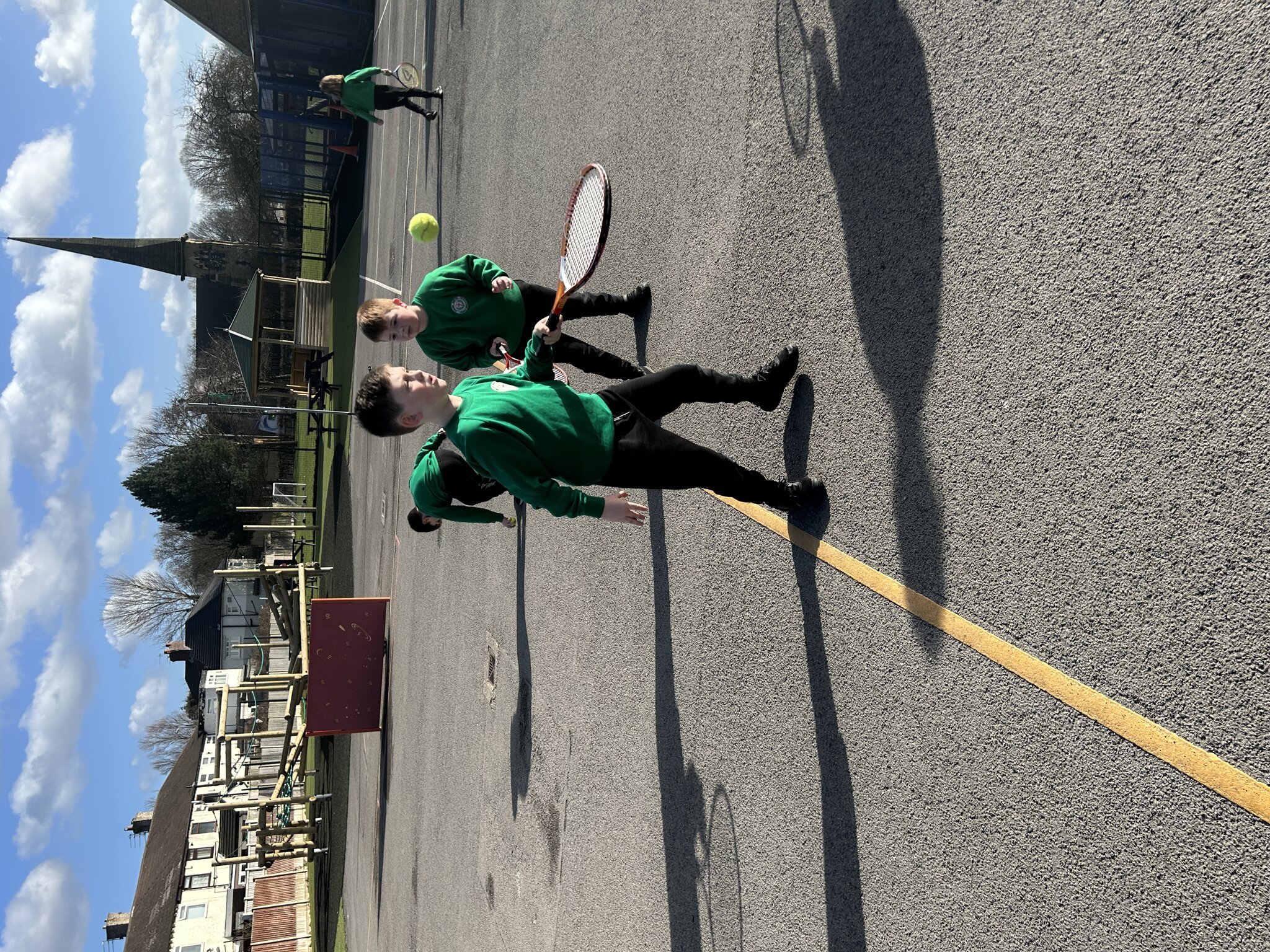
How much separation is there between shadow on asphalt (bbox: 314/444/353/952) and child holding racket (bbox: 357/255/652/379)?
14.8 metres

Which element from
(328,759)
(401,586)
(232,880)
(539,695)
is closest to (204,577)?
(232,880)

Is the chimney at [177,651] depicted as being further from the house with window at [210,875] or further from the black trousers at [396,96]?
the black trousers at [396,96]

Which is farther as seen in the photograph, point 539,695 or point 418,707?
point 418,707

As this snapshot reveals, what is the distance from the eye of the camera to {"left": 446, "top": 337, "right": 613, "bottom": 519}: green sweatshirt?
147 inches

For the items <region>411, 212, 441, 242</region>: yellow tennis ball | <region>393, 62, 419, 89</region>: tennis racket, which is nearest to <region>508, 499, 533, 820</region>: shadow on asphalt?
<region>411, 212, 441, 242</region>: yellow tennis ball

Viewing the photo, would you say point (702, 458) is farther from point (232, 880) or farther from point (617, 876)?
point (232, 880)

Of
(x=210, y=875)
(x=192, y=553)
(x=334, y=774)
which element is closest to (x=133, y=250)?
(x=192, y=553)

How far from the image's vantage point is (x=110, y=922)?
4653 cm

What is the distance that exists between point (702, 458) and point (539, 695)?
3880 mm

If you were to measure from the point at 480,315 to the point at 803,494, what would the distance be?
8.67 feet

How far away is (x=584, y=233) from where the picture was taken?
4.30 meters

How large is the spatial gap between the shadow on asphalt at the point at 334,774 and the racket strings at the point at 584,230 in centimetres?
1606

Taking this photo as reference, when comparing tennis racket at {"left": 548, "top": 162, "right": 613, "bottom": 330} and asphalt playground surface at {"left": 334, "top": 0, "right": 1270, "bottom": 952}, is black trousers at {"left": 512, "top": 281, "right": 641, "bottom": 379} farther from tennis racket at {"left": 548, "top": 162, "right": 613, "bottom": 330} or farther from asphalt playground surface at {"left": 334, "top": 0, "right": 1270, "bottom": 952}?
tennis racket at {"left": 548, "top": 162, "right": 613, "bottom": 330}

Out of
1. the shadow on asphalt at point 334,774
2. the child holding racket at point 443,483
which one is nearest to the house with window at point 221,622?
the shadow on asphalt at point 334,774
